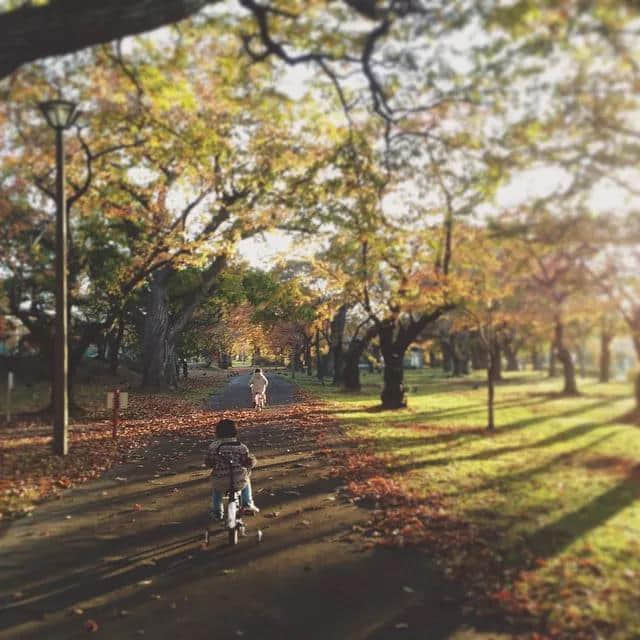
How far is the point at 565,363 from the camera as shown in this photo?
5.91m

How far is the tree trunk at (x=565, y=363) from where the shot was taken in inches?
216

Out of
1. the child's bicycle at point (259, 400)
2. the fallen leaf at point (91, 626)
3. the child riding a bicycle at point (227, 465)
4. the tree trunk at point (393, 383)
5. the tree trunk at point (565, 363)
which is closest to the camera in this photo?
the fallen leaf at point (91, 626)

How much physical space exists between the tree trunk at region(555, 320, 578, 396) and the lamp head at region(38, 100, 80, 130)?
8916 mm

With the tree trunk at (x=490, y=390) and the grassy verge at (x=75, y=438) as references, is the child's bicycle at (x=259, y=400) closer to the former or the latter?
the grassy verge at (x=75, y=438)

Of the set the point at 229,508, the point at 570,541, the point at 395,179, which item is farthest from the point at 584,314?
the point at 395,179

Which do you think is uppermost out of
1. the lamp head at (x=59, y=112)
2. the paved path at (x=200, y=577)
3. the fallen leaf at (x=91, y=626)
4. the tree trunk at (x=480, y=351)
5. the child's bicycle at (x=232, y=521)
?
the lamp head at (x=59, y=112)

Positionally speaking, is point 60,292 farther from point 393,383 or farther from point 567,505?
point 393,383

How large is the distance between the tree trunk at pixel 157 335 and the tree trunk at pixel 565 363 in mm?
24122

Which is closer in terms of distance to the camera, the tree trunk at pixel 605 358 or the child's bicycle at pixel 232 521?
the tree trunk at pixel 605 358

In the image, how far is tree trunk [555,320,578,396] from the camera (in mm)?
5488

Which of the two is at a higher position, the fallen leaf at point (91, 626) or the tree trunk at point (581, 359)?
the tree trunk at point (581, 359)

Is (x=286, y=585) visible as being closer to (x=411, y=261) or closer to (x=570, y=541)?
(x=570, y=541)

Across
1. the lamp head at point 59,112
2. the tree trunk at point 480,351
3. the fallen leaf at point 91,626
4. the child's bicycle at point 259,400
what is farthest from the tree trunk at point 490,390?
the child's bicycle at point 259,400

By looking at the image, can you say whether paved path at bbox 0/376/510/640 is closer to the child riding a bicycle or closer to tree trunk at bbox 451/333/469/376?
the child riding a bicycle
